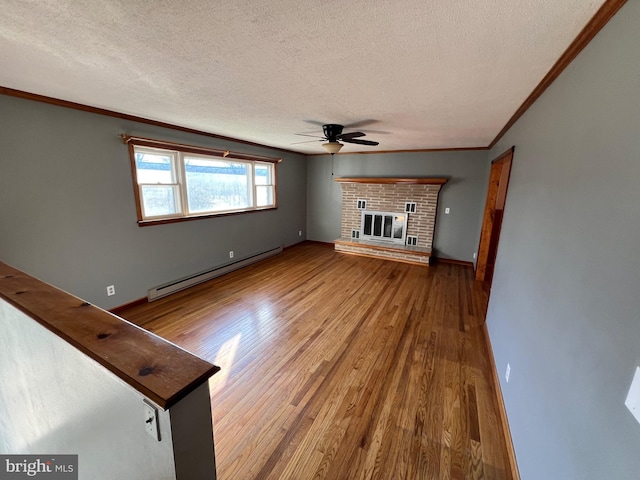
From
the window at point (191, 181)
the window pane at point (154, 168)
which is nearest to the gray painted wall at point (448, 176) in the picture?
the window at point (191, 181)

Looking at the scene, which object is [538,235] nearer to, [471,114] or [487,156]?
[471,114]

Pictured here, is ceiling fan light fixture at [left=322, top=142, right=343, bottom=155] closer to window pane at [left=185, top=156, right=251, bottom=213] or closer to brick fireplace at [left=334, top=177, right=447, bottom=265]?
window pane at [left=185, top=156, right=251, bottom=213]

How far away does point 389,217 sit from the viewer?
18.3ft

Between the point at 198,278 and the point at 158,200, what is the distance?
1.23 metres

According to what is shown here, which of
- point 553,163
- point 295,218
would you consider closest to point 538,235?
point 553,163

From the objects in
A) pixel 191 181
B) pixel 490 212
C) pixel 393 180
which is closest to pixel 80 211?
pixel 191 181

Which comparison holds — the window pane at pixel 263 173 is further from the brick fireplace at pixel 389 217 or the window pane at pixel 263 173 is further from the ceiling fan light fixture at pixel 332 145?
the ceiling fan light fixture at pixel 332 145

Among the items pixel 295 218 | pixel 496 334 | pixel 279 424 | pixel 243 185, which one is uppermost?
pixel 243 185

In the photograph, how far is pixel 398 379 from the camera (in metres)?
2.11

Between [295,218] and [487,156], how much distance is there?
156 inches

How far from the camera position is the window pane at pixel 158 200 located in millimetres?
3236

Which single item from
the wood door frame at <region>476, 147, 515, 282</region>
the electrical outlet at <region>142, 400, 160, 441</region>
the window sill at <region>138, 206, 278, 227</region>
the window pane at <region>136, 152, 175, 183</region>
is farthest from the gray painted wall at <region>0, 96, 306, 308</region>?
the wood door frame at <region>476, 147, 515, 282</region>

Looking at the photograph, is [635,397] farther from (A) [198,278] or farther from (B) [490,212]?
(A) [198,278]

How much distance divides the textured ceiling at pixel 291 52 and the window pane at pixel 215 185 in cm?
135
